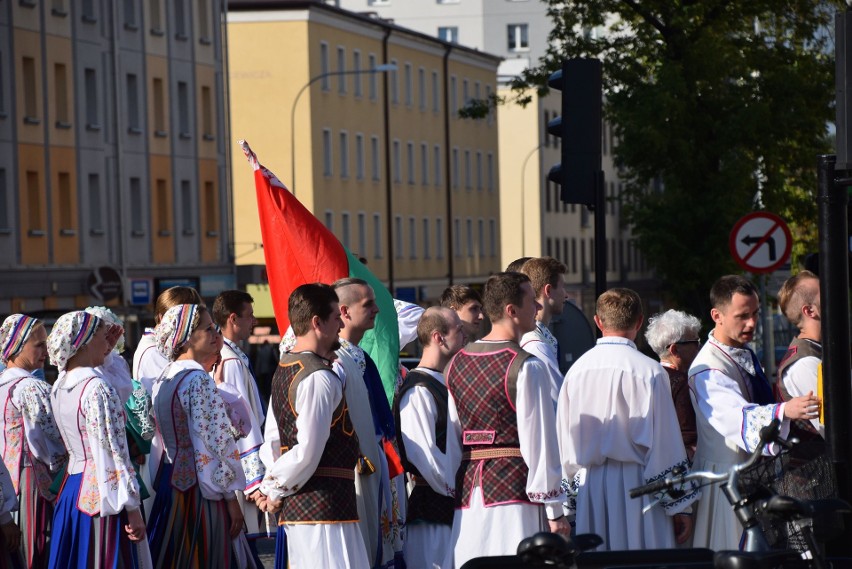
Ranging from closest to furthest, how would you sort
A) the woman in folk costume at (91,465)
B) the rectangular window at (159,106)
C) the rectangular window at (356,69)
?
the woman in folk costume at (91,465) → the rectangular window at (159,106) → the rectangular window at (356,69)

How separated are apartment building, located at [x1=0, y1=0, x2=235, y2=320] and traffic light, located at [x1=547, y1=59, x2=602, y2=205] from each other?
112 feet

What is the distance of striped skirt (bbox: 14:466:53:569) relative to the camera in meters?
11.0

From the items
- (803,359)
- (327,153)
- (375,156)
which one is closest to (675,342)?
(803,359)

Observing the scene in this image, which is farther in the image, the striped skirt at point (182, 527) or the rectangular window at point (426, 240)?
the rectangular window at point (426, 240)

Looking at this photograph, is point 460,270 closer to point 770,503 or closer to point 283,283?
point 283,283

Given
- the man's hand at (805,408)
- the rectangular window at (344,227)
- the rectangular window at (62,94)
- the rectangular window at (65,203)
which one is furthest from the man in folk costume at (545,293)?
the rectangular window at (344,227)

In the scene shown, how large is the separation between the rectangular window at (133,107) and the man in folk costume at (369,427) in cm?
4562

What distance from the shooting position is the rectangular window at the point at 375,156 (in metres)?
76.4

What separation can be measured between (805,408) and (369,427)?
2.09 metres

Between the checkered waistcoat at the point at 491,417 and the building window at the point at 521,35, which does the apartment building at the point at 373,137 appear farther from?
the checkered waistcoat at the point at 491,417

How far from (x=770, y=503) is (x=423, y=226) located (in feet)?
251

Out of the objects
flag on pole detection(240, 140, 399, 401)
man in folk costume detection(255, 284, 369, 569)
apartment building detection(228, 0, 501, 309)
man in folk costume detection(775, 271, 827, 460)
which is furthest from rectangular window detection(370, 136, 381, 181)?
man in folk costume detection(255, 284, 369, 569)

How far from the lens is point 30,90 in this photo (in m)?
49.2

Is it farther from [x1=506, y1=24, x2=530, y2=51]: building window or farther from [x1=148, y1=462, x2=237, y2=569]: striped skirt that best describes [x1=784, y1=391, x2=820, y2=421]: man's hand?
[x1=506, y1=24, x2=530, y2=51]: building window
